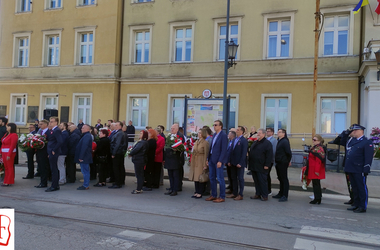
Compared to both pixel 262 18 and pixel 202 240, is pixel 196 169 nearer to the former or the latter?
pixel 202 240

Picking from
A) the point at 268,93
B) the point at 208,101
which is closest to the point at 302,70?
the point at 268,93

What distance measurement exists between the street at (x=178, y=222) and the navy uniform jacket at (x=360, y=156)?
98 centimetres

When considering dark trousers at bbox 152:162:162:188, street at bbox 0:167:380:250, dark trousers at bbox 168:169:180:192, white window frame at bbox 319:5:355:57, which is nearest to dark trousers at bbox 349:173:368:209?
street at bbox 0:167:380:250

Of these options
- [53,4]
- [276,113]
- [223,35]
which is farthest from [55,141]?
[53,4]

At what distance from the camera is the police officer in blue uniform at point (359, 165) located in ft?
24.3

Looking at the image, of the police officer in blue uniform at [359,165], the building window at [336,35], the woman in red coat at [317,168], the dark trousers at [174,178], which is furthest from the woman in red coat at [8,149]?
the building window at [336,35]

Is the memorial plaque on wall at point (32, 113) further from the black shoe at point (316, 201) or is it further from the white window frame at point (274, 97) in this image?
the black shoe at point (316, 201)

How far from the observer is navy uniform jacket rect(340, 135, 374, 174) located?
7379 mm

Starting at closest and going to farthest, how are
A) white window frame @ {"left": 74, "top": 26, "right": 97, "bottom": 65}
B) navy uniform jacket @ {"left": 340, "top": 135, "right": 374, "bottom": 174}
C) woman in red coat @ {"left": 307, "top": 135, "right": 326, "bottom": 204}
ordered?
navy uniform jacket @ {"left": 340, "top": 135, "right": 374, "bottom": 174} < woman in red coat @ {"left": 307, "top": 135, "right": 326, "bottom": 204} < white window frame @ {"left": 74, "top": 26, "right": 97, "bottom": 65}

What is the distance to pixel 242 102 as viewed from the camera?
17719 mm

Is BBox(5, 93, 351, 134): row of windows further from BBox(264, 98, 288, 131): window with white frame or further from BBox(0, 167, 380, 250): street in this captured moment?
BBox(0, 167, 380, 250): street

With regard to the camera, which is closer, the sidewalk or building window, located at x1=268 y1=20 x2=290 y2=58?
the sidewalk

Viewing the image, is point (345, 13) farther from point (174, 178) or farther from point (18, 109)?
point (18, 109)

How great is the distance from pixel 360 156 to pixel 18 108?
22167mm
